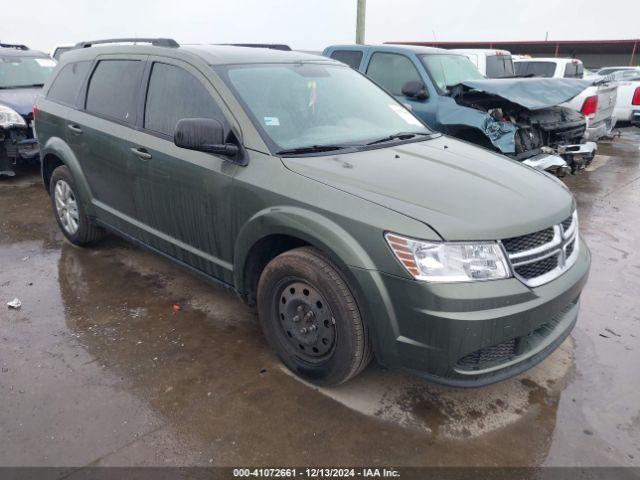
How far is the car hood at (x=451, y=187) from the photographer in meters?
2.42

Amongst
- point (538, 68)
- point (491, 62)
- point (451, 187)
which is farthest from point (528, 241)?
point (538, 68)

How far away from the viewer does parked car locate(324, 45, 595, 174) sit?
20.3 feet

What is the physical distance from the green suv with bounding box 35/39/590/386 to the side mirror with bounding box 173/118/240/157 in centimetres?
1

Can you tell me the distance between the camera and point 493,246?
2389mm

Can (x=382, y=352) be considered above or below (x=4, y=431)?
above

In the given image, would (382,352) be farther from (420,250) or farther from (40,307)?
(40,307)

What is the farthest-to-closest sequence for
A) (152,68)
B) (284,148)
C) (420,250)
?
1. (152,68)
2. (284,148)
3. (420,250)

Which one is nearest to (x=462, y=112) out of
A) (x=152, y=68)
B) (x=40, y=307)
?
(x=152, y=68)

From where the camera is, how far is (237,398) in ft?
9.37

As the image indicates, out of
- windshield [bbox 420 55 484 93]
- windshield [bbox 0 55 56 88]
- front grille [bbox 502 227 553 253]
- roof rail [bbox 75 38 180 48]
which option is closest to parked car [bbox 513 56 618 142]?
windshield [bbox 420 55 484 93]

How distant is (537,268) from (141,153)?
2.64 metres

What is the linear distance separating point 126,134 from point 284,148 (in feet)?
4.86

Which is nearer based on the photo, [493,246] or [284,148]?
[493,246]

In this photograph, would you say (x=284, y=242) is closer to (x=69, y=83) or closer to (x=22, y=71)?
(x=69, y=83)
